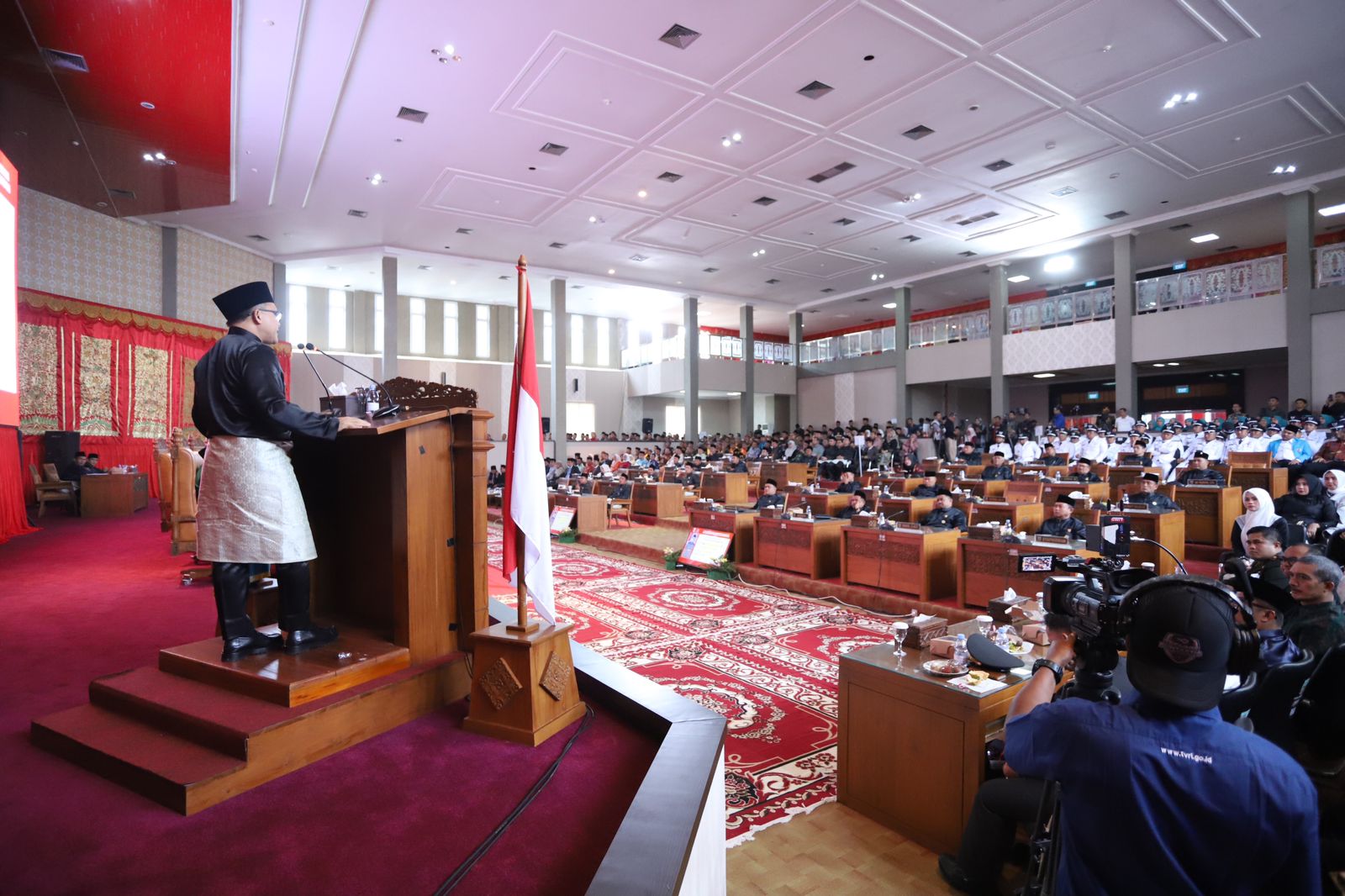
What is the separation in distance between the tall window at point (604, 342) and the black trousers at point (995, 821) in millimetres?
22072

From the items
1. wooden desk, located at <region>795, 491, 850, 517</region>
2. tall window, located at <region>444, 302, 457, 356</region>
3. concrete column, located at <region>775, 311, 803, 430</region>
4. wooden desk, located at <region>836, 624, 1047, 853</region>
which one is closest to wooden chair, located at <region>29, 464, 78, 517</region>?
wooden desk, located at <region>795, 491, 850, 517</region>

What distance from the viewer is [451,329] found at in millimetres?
20906

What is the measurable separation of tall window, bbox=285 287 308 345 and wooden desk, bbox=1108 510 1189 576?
61.9 ft

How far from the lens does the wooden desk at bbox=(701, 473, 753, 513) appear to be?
11688 mm

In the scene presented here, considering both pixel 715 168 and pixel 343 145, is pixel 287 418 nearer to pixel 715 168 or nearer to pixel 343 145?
pixel 343 145

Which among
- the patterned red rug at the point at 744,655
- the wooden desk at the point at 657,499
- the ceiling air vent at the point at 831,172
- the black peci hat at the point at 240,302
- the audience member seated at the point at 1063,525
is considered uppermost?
the ceiling air vent at the point at 831,172

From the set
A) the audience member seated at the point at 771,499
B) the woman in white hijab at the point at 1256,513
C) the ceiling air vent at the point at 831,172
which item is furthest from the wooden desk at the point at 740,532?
the ceiling air vent at the point at 831,172

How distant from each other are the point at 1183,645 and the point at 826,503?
282 inches

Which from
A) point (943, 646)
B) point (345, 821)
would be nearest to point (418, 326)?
point (943, 646)

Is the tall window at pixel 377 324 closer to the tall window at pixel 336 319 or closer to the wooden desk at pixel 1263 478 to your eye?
the tall window at pixel 336 319

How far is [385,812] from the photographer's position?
5.44ft

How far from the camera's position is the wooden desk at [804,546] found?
22.9ft

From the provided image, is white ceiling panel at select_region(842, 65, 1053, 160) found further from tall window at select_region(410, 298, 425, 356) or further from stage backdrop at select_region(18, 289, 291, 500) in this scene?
tall window at select_region(410, 298, 425, 356)

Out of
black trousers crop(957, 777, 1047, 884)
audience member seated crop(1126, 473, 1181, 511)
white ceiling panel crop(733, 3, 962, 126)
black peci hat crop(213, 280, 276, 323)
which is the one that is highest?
white ceiling panel crop(733, 3, 962, 126)
